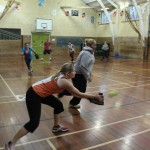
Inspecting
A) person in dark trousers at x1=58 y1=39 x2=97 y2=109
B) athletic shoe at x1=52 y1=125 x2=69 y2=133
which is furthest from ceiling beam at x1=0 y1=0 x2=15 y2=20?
athletic shoe at x1=52 y1=125 x2=69 y2=133

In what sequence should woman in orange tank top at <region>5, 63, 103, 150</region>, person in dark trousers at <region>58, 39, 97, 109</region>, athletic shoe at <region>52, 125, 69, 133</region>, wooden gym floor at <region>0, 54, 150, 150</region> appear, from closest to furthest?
woman in orange tank top at <region>5, 63, 103, 150</region>
wooden gym floor at <region>0, 54, 150, 150</region>
athletic shoe at <region>52, 125, 69, 133</region>
person in dark trousers at <region>58, 39, 97, 109</region>

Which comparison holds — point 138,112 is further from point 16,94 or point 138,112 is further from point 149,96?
point 16,94

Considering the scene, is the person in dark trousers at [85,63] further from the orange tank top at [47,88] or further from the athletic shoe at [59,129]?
the orange tank top at [47,88]

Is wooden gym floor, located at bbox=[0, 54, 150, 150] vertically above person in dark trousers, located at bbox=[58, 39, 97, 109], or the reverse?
person in dark trousers, located at bbox=[58, 39, 97, 109]

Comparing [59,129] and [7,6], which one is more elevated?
[7,6]

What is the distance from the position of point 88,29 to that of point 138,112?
828 inches

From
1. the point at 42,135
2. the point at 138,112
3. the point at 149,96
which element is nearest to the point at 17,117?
the point at 42,135

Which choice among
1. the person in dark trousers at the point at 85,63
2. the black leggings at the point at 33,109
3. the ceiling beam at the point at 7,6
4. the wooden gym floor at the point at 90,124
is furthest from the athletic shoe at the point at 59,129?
the ceiling beam at the point at 7,6

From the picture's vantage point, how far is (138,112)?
5.10m

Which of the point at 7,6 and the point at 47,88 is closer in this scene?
the point at 47,88

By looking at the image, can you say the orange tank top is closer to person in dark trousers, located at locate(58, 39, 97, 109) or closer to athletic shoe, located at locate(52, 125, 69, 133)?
athletic shoe, located at locate(52, 125, 69, 133)

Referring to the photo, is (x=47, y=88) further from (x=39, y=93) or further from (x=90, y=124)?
(x=90, y=124)

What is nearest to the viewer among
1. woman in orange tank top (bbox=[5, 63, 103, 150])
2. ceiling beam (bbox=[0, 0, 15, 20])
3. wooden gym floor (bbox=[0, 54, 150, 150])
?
woman in orange tank top (bbox=[5, 63, 103, 150])

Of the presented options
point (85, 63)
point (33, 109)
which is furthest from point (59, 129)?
point (85, 63)
